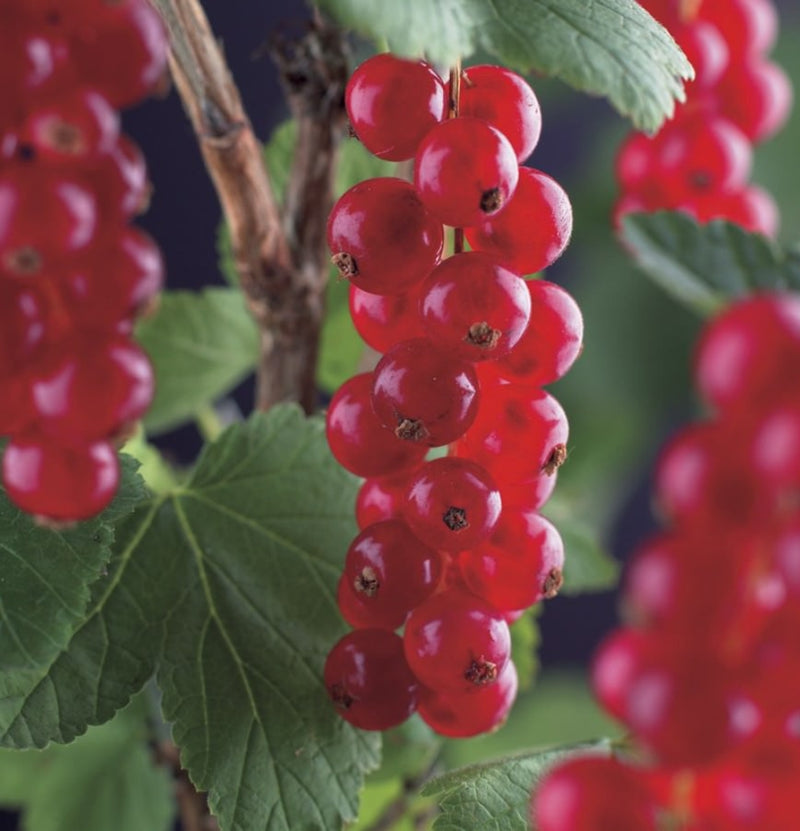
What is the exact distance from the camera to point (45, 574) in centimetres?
36

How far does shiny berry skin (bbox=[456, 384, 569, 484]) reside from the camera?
0.35 meters

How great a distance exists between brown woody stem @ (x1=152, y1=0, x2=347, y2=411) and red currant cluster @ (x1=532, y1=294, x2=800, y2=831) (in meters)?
0.23

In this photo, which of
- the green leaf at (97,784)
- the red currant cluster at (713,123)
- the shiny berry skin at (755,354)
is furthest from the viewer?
the green leaf at (97,784)

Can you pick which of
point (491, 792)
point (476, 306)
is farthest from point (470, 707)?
point (476, 306)

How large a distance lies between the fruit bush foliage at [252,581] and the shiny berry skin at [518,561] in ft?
0.22

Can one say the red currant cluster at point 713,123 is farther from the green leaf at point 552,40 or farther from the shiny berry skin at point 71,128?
the shiny berry skin at point 71,128

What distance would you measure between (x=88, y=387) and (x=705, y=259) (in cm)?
14

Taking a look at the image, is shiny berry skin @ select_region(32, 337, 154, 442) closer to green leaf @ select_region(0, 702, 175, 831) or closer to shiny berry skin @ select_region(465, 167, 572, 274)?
shiny berry skin @ select_region(465, 167, 572, 274)

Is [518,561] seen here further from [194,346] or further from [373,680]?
[194,346]

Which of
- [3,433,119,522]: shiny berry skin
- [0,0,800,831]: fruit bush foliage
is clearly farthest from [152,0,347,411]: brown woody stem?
[3,433,119,522]: shiny berry skin

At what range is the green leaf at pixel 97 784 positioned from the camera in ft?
2.14

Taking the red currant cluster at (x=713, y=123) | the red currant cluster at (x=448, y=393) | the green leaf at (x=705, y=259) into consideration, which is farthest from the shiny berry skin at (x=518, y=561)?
the red currant cluster at (x=713, y=123)

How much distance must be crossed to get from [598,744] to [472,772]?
57mm

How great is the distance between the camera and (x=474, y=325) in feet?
1.03
